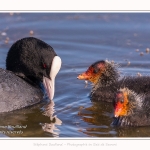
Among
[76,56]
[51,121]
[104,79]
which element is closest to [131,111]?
[51,121]

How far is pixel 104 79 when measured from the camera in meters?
10.2

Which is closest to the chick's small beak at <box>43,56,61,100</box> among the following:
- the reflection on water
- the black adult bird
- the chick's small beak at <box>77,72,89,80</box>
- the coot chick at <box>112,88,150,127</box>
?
the black adult bird

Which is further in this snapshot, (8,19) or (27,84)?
(8,19)

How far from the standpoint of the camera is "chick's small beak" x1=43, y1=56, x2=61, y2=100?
9.48 m

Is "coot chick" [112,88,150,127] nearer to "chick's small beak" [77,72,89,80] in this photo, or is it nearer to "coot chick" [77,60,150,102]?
"coot chick" [77,60,150,102]

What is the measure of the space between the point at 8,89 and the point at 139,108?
215cm

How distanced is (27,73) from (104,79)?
1.36m

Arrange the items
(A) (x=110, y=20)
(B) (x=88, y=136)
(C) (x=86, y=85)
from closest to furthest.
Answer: (B) (x=88, y=136) → (C) (x=86, y=85) → (A) (x=110, y=20)

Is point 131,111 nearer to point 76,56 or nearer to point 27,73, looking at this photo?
point 27,73

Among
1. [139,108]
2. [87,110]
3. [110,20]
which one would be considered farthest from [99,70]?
[110,20]

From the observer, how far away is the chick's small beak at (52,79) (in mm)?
9484

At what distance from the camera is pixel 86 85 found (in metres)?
10.7

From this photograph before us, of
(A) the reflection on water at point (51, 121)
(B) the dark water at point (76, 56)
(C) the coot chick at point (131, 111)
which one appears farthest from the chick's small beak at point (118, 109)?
(A) the reflection on water at point (51, 121)

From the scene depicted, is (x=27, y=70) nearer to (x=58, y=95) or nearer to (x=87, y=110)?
(x=58, y=95)
